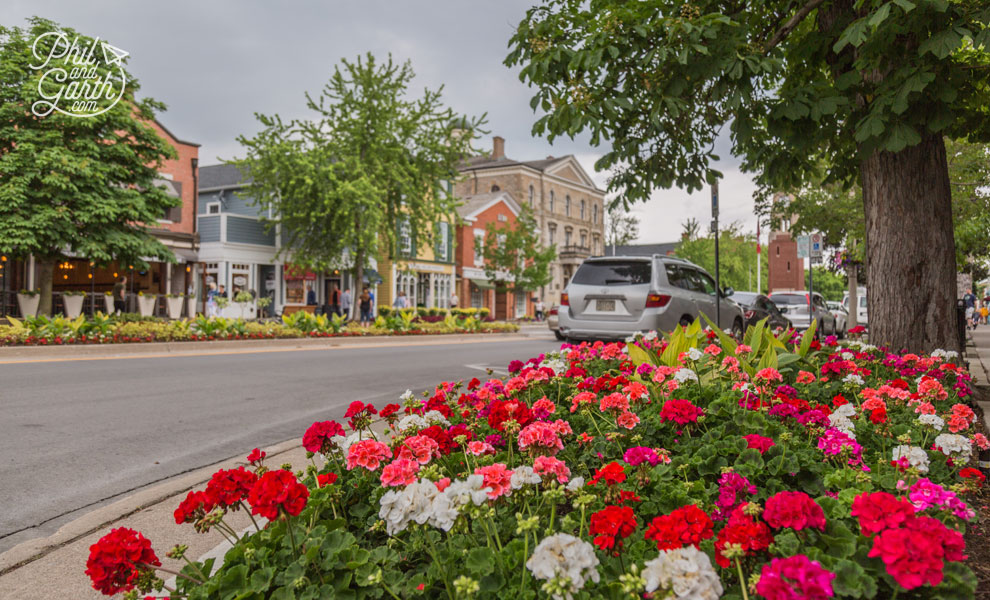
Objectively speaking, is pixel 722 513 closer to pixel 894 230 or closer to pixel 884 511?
pixel 884 511

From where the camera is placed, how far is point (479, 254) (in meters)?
43.3

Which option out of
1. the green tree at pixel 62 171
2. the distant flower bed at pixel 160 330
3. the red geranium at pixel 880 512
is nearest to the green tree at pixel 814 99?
the red geranium at pixel 880 512

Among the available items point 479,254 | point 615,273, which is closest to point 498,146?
point 479,254

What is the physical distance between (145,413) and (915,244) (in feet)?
24.0

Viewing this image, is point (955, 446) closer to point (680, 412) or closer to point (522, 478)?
point (680, 412)

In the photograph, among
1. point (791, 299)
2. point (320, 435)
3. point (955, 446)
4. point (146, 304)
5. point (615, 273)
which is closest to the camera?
point (955, 446)

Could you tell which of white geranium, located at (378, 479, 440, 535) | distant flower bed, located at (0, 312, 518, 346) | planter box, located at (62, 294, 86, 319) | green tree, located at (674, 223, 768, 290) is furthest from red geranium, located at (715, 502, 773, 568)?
green tree, located at (674, 223, 768, 290)

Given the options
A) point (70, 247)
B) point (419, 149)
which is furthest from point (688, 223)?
point (70, 247)

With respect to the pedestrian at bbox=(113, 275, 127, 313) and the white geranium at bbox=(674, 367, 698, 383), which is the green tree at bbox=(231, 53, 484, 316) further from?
the white geranium at bbox=(674, 367, 698, 383)

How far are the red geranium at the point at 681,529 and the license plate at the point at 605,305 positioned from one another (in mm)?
9727

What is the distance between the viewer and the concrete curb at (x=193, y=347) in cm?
1199

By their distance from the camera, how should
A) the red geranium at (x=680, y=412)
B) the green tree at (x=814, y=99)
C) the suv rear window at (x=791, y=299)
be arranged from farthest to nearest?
1. the suv rear window at (x=791, y=299)
2. the green tree at (x=814, y=99)
3. the red geranium at (x=680, y=412)

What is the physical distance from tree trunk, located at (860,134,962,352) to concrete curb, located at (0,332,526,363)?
1188 cm

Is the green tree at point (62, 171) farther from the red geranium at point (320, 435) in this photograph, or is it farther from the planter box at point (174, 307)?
the red geranium at point (320, 435)
